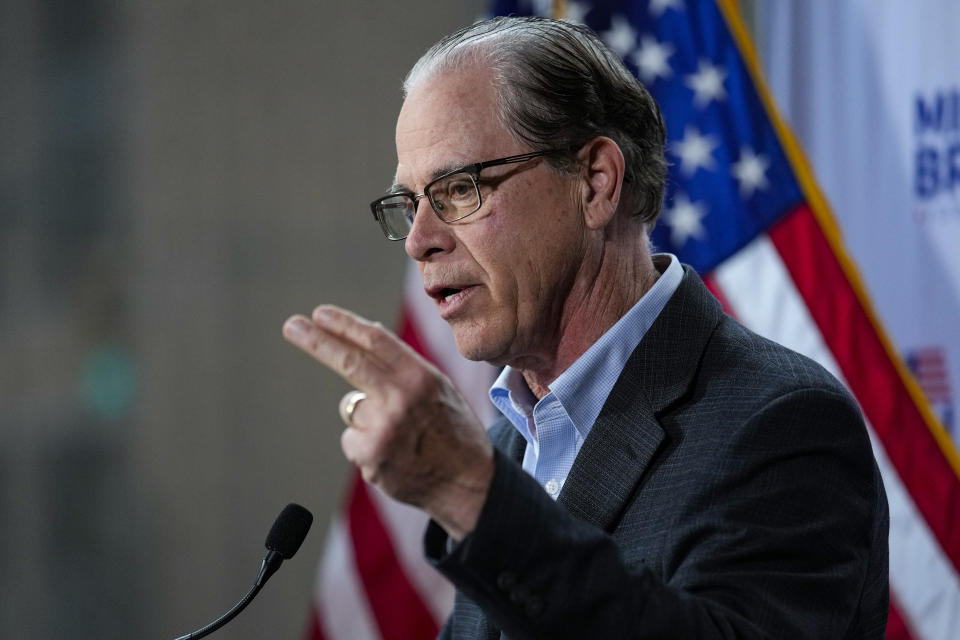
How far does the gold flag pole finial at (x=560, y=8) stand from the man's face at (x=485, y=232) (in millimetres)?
1448

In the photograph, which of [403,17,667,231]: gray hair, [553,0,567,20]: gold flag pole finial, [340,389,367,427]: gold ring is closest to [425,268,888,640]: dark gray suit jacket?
[340,389,367,427]: gold ring

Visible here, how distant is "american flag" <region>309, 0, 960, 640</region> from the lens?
104 inches

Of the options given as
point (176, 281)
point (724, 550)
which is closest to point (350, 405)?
point (724, 550)

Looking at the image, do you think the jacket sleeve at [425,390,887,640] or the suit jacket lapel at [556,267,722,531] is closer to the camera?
the jacket sleeve at [425,390,887,640]

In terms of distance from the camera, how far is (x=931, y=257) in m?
3.06

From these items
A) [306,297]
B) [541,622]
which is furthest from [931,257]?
[541,622]

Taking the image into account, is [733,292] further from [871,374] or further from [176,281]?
[176,281]

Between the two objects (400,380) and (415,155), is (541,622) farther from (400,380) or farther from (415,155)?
(415,155)

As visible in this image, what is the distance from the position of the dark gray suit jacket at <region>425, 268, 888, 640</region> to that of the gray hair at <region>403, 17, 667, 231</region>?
0.82 ft

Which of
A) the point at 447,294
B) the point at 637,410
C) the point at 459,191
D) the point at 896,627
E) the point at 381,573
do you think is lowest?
the point at 896,627

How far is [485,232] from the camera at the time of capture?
4.61ft

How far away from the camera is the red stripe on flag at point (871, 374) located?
2.62 meters

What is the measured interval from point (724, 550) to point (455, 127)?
0.69m

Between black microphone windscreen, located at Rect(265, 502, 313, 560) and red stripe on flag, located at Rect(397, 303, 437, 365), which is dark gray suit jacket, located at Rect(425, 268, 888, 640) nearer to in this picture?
black microphone windscreen, located at Rect(265, 502, 313, 560)
